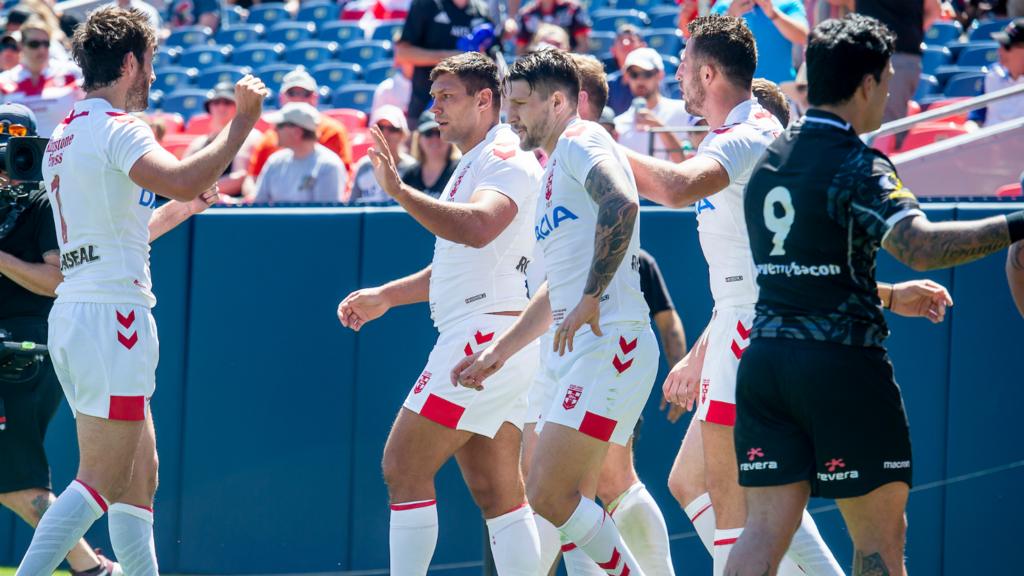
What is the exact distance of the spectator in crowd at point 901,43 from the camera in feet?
27.6

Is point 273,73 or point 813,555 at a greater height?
point 273,73

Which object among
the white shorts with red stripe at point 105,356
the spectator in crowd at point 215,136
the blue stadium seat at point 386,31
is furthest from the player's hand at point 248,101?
the blue stadium seat at point 386,31

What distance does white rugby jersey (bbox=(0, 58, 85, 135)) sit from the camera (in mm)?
10742

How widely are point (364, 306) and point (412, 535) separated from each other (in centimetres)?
98

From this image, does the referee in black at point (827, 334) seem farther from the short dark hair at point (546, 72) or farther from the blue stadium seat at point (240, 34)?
the blue stadium seat at point (240, 34)

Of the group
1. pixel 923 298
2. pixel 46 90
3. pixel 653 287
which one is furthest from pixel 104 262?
pixel 46 90

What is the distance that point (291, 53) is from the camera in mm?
15492

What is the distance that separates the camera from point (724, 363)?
4.90 meters

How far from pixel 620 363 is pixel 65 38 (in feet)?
37.6

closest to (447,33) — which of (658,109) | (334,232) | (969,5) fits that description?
(658,109)

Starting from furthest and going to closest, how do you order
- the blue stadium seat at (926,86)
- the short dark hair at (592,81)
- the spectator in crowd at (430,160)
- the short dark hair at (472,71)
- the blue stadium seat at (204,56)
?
the blue stadium seat at (204,56), the blue stadium seat at (926,86), the spectator in crowd at (430,160), the short dark hair at (592,81), the short dark hair at (472,71)

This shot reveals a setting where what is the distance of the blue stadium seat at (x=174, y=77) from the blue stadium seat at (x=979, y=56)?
884 cm

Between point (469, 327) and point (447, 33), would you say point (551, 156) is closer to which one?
point (469, 327)

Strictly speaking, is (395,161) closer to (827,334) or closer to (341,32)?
(827,334)
